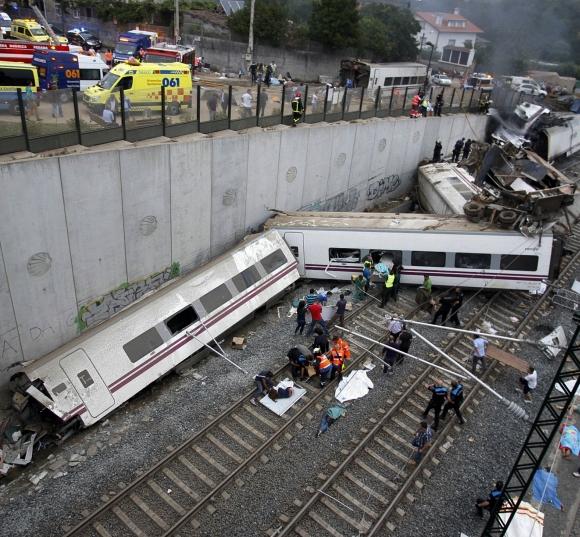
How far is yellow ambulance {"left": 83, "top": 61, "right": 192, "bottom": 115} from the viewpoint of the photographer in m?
14.3

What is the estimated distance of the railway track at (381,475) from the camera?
33.8ft

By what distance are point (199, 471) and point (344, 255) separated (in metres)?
9.78

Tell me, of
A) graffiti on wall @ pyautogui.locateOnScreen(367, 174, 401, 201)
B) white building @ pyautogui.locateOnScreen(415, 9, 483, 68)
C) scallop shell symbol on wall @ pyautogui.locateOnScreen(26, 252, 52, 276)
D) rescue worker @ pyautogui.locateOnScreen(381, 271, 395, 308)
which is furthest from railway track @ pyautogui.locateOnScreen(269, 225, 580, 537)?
white building @ pyautogui.locateOnScreen(415, 9, 483, 68)

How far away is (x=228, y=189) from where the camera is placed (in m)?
17.7

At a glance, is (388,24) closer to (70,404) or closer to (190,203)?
(190,203)

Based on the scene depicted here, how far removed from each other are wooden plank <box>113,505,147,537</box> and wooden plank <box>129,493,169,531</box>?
1.03 ft

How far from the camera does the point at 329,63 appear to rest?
49594mm

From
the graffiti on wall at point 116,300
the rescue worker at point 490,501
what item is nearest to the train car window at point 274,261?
the graffiti on wall at point 116,300

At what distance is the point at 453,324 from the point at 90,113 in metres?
13.0

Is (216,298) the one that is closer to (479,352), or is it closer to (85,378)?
(85,378)

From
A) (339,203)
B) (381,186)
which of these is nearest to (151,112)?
(339,203)

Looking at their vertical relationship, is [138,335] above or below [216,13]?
below

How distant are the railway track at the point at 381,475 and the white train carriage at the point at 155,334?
5.31 m

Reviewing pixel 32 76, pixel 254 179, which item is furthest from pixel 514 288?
pixel 32 76
